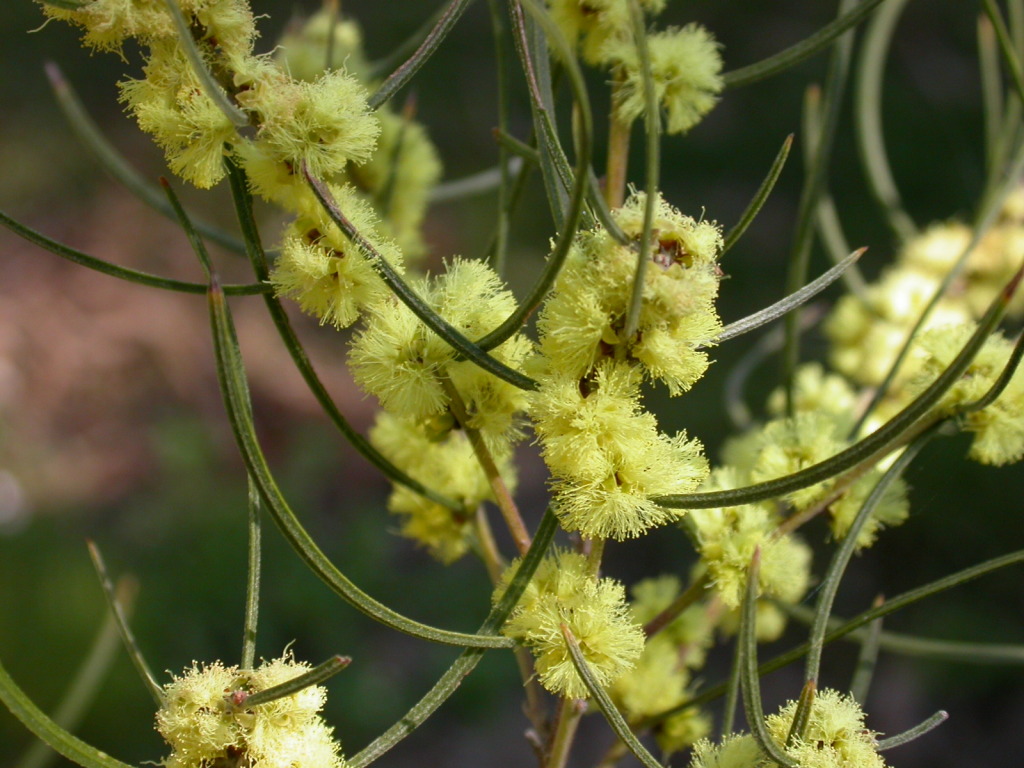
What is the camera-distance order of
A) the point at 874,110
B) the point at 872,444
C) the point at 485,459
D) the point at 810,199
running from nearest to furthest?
1. the point at 872,444
2. the point at 485,459
3. the point at 810,199
4. the point at 874,110

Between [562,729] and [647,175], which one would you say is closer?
[647,175]

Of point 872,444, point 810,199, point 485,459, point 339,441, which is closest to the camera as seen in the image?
point 872,444

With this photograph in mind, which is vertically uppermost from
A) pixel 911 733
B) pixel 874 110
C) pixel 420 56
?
pixel 874 110

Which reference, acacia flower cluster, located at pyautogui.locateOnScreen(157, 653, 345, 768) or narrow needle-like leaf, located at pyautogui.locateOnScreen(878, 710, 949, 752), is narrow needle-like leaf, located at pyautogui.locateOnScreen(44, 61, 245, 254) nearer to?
acacia flower cluster, located at pyautogui.locateOnScreen(157, 653, 345, 768)

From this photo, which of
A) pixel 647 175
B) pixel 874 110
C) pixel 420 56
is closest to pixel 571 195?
pixel 647 175

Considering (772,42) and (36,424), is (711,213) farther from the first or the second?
(36,424)

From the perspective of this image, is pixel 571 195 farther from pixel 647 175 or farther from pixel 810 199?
pixel 810 199

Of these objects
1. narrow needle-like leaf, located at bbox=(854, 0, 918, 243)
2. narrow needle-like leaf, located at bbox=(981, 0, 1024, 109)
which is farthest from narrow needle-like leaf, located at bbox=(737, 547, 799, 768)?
narrow needle-like leaf, located at bbox=(854, 0, 918, 243)

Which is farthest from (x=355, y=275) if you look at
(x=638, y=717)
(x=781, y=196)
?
(x=781, y=196)
